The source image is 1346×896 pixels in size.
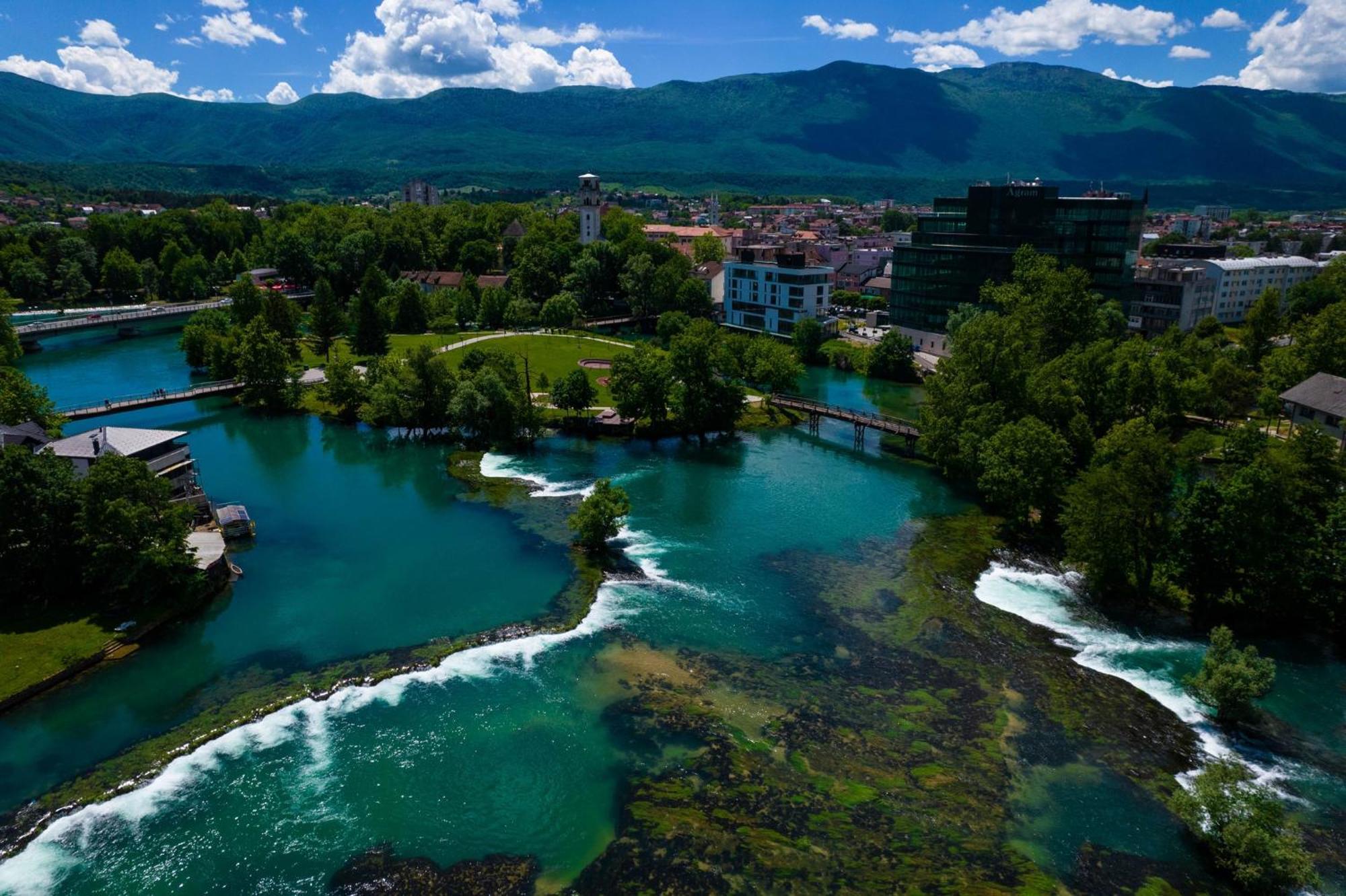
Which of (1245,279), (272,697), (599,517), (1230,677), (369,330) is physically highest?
(1245,279)

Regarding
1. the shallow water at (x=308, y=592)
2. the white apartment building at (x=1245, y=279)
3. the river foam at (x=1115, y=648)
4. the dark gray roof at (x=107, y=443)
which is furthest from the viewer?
the white apartment building at (x=1245, y=279)

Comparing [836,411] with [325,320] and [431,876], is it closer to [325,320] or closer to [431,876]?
[431,876]

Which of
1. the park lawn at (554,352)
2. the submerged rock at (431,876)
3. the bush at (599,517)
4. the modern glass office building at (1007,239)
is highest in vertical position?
the modern glass office building at (1007,239)

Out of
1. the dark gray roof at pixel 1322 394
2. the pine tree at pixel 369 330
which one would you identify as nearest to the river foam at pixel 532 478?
the pine tree at pixel 369 330

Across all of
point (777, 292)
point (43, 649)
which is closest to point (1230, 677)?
point (43, 649)

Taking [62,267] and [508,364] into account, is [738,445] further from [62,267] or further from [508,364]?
[62,267]

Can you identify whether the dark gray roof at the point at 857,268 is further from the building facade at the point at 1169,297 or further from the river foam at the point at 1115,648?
the river foam at the point at 1115,648

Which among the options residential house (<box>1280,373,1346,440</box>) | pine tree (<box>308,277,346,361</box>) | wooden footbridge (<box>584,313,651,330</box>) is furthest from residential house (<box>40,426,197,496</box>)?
residential house (<box>1280,373,1346,440</box>)
